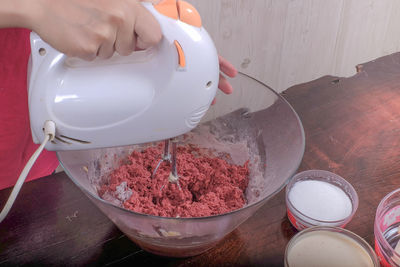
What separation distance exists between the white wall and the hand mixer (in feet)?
2.98

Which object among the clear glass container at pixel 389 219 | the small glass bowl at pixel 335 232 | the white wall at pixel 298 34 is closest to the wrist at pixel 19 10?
the small glass bowl at pixel 335 232

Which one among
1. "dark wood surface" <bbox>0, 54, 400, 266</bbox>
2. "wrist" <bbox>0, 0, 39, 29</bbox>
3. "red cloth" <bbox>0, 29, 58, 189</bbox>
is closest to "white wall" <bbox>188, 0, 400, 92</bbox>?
"dark wood surface" <bbox>0, 54, 400, 266</bbox>

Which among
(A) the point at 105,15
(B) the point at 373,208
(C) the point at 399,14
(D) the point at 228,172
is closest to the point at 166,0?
(A) the point at 105,15

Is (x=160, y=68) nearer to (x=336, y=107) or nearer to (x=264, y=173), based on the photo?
(x=264, y=173)

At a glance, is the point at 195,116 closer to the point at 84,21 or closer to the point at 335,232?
the point at 84,21

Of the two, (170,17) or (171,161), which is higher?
(170,17)

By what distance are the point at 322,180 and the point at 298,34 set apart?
46.3 inches

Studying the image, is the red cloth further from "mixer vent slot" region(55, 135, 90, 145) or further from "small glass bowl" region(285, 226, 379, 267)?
"small glass bowl" region(285, 226, 379, 267)

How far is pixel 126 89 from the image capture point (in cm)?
68

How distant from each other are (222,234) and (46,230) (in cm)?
35

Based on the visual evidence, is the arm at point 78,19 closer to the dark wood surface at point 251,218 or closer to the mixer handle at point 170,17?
the mixer handle at point 170,17

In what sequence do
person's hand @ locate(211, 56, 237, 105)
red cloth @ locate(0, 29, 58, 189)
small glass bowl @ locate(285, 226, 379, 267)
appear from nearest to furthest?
small glass bowl @ locate(285, 226, 379, 267) < person's hand @ locate(211, 56, 237, 105) < red cloth @ locate(0, 29, 58, 189)

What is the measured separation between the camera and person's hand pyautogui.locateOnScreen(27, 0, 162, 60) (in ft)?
2.03

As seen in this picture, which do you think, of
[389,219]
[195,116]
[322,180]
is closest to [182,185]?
[195,116]
